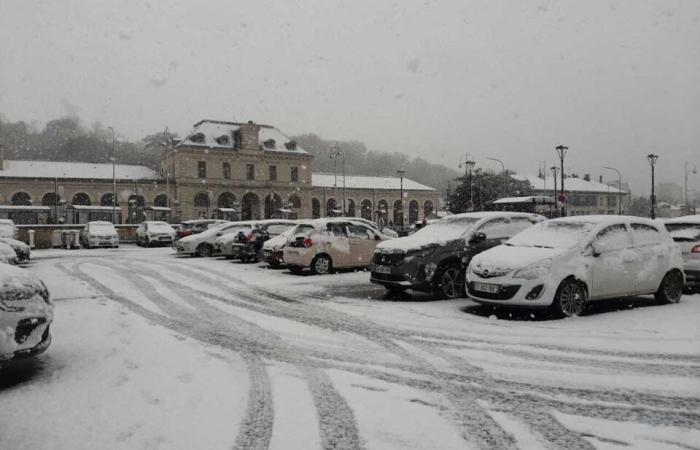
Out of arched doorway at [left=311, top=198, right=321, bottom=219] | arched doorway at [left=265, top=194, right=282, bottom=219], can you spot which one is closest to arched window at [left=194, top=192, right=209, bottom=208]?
arched doorway at [left=265, top=194, right=282, bottom=219]

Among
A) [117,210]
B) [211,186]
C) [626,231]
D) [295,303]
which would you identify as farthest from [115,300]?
[211,186]

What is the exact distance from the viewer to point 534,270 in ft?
27.8

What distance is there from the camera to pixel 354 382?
17.4 feet

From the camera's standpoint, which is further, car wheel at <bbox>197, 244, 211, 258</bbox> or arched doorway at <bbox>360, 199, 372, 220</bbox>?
arched doorway at <bbox>360, 199, 372, 220</bbox>

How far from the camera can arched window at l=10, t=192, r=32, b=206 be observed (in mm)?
57125

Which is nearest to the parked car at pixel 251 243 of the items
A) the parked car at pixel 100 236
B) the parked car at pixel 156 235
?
the parked car at pixel 156 235

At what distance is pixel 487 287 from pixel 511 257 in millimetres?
628

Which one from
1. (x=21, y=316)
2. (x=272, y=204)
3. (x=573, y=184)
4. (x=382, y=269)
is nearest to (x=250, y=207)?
(x=272, y=204)

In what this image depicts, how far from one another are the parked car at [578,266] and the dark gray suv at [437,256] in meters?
1.21

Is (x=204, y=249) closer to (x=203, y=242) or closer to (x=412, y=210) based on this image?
(x=203, y=242)

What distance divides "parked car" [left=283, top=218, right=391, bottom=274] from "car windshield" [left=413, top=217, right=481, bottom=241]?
3.82 m

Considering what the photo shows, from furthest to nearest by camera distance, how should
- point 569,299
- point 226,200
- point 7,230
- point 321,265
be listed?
1. point 226,200
2. point 7,230
3. point 321,265
4. point 569,299

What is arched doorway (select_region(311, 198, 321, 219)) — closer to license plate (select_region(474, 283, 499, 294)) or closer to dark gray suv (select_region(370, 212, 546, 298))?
dark gray suv (select_region(370, 212, 546, 298))

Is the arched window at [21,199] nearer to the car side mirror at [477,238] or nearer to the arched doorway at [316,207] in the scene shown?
the arched doorway at [316,207]
